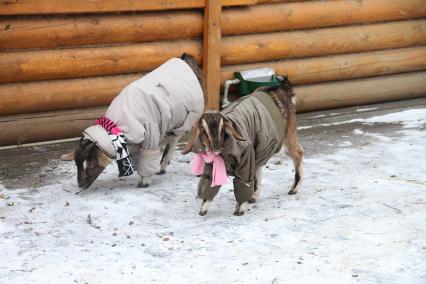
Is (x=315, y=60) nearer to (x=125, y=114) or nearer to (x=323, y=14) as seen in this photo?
(x=323, y=14)

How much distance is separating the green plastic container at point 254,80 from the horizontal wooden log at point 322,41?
27 centimetres

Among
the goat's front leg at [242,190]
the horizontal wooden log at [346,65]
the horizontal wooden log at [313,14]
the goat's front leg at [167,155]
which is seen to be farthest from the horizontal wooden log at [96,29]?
the goat's front leg at [242,190]

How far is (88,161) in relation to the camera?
25.5 ft

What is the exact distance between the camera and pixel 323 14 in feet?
37.0

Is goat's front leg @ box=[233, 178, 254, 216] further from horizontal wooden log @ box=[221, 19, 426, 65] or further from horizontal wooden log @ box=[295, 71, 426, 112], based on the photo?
horizontal wooden log @ box=[295, 71, 426, 112]

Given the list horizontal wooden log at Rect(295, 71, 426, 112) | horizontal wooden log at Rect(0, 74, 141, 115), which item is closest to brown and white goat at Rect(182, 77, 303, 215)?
horizontal wooden log at Rect(0, 74, 141, 115)

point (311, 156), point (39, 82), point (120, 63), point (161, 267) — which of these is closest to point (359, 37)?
point (311, 156)

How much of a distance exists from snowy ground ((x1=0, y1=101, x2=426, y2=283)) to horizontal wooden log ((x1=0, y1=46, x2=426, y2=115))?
107 centimetres

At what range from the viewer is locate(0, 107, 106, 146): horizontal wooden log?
30.8ft

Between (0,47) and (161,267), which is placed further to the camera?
(0,47)

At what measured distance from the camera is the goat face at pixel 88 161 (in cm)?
772

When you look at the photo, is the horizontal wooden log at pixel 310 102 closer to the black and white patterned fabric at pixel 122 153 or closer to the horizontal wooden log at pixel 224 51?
the horizontal wooden log at pixel 224 51

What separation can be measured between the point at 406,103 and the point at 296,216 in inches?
218

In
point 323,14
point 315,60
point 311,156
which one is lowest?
point 311,156
